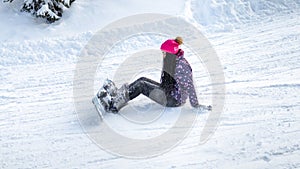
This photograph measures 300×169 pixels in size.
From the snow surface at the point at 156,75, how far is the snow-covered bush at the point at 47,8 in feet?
0.58

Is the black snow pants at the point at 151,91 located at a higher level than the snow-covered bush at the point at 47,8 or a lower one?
lower

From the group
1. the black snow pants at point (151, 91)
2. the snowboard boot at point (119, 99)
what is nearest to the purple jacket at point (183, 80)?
the black snow pants at point (151, 91)

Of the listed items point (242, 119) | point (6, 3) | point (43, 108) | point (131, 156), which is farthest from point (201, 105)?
point (6, 3)

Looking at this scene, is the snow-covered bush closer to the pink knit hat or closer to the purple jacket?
the pink knit hat

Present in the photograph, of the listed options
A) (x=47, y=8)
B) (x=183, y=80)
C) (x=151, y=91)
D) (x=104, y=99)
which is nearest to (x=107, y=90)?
(x=104, y=99)

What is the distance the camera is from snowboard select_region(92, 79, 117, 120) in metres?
5.94

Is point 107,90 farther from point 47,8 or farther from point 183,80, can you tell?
point 47,8

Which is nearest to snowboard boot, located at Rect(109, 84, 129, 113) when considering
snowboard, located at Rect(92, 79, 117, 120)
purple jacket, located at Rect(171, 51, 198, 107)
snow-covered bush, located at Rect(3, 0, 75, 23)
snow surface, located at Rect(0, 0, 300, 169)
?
snowboard, located at Rect(92, 79, 117, 120)

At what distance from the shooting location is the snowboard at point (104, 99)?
5938 mm

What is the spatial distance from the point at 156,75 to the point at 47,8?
3.27 m

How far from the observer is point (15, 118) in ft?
20.8

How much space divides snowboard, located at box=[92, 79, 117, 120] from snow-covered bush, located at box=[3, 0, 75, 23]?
384 cm

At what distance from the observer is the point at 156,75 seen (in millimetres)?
7426

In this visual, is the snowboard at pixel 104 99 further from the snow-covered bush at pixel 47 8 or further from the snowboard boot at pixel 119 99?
the snow-covered bush at pixel 47 8
